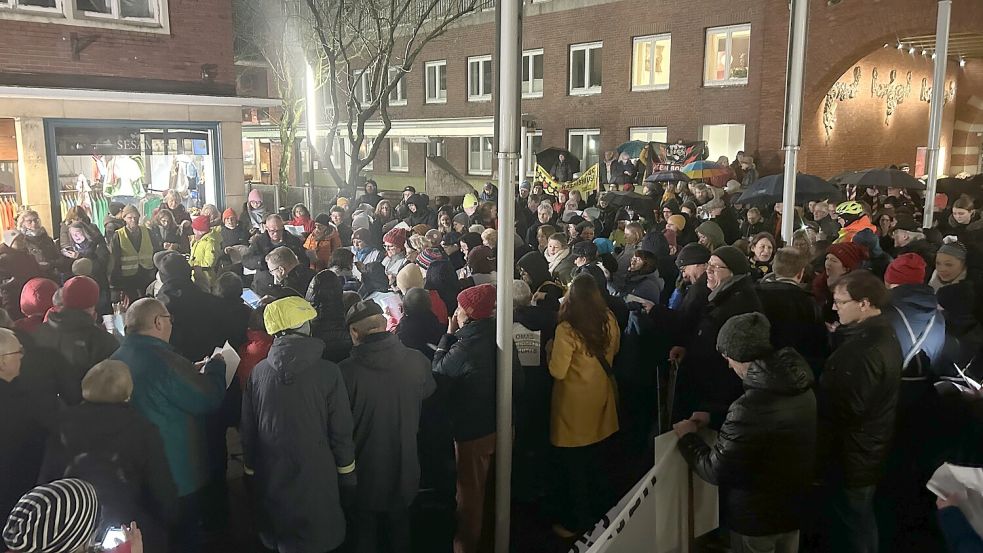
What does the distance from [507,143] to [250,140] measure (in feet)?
151

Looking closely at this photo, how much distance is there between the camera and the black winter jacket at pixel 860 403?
161 inches

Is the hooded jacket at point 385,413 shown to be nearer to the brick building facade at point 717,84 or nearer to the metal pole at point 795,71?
the metal pole at point 795,71

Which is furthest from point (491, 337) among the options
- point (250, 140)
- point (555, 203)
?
point (250, 140)

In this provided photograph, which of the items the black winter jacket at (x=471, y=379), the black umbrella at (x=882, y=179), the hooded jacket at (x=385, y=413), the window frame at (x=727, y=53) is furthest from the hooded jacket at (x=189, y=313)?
the window frame at (x=727, y=53)

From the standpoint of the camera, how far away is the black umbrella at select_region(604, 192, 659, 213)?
1266 centimetres

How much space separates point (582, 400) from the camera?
4.98 metres

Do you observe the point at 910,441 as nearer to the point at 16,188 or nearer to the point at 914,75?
the point at 16,188

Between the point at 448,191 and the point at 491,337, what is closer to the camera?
the point at 491,337

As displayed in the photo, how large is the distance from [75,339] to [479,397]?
2.67m

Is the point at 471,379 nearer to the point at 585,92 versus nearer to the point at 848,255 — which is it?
the point at 848,255

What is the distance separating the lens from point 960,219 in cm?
987

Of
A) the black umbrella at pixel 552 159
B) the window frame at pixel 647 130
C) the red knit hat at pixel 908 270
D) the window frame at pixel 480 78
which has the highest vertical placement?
the window frame at pixel 480 78

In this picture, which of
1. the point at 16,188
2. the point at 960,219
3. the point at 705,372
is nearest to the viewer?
the point at 705,372

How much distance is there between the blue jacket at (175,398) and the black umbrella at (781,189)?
813 cm
